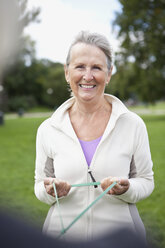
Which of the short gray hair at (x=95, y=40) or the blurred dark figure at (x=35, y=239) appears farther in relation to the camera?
the short gray hair at (x=95, y=40)

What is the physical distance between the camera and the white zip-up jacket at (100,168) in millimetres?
1654

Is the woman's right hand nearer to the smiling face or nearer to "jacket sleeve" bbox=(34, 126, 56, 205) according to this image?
"jacket sleeve" bbox=(34, 126, 56, 205)

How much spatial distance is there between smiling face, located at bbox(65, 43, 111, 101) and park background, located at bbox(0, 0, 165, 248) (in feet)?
1.05

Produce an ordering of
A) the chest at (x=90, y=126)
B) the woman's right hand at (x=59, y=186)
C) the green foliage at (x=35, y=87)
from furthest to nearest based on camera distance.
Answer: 1. the green foliage at (x=35, y=87)
2. the chest at (x=90, y=126)
3. the woman's right hand at (x=59, y=186)

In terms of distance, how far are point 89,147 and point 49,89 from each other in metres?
52.2

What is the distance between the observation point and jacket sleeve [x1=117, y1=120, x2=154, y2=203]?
1689mm

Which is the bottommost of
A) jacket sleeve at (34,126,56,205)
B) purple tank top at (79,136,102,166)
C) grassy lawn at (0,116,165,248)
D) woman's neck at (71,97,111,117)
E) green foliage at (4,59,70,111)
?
green foliage at (4,59,70,111)

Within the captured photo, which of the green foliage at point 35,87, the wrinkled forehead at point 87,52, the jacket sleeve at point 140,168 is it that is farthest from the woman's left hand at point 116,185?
the green foliage at point 35,87

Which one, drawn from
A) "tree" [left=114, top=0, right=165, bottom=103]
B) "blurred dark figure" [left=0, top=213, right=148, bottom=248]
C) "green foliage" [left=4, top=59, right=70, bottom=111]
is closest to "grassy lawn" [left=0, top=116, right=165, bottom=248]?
"blurred dark figure" [left=0, top=213, right=148, bottom=248]

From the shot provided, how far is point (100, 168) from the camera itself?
65.0 inches

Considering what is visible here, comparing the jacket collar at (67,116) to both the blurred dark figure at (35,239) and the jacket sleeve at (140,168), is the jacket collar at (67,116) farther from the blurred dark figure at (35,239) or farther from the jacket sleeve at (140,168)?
the blurred dark figure at (35,239)

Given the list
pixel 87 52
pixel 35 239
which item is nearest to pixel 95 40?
pixel 87 52

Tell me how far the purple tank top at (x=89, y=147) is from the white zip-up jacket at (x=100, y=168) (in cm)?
4

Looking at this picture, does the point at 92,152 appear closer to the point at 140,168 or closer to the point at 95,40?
the point at 140,168
